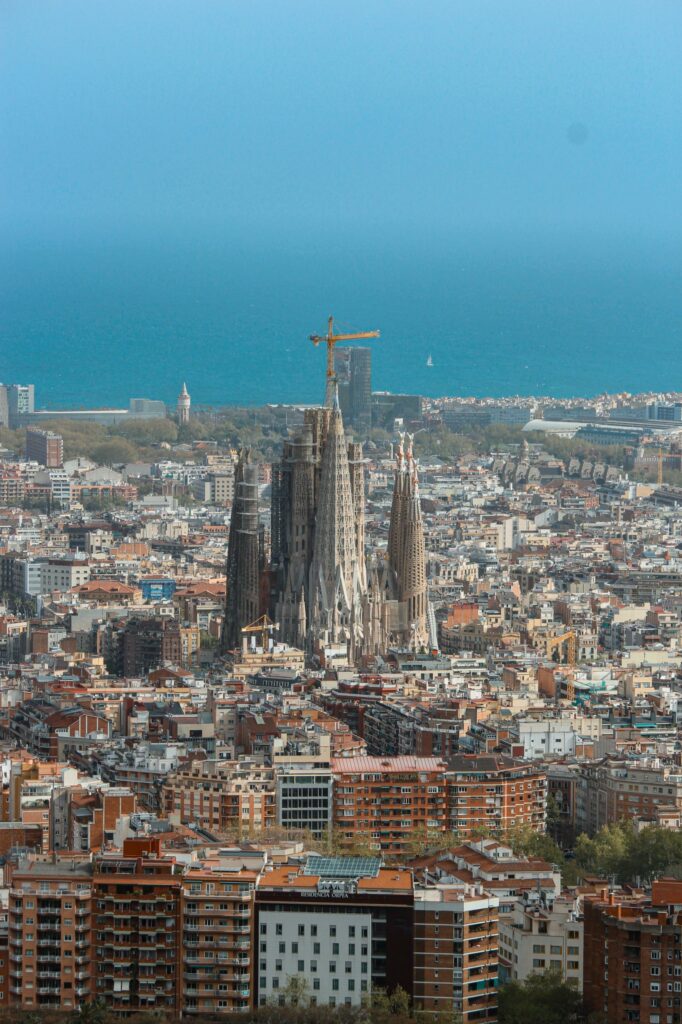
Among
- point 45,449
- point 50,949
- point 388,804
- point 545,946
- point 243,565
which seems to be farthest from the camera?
point 45,449

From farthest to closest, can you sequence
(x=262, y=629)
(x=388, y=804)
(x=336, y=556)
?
(x=336, y=556) < (x=262, y=629) < (x=388, y=804)

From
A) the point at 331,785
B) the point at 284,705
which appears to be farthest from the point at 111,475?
the point at 331,785

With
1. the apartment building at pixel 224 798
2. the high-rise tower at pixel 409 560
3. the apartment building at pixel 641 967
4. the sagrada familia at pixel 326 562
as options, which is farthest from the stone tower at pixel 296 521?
the apartment building at pixel 641 967

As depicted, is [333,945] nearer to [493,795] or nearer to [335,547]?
[493,795]

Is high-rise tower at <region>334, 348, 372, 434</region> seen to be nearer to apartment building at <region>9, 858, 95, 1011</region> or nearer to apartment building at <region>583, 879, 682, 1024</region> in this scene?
apartment building at <region>9, 858, 95, 1011</region>

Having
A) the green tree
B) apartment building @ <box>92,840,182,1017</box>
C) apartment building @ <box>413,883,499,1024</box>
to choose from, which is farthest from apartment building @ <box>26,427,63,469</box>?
the green tree

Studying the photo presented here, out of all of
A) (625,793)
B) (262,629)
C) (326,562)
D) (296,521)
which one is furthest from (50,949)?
(296,521)

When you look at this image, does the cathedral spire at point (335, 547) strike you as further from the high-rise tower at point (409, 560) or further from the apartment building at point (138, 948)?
the apartment building at point (138, 948)
